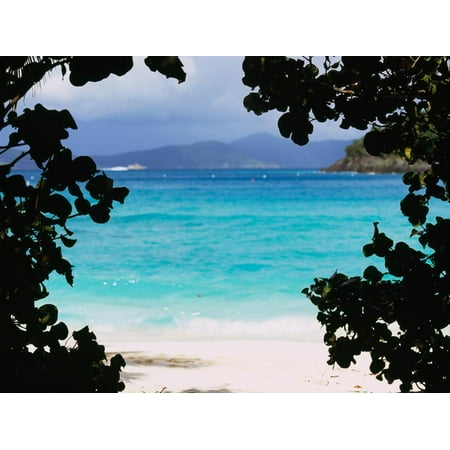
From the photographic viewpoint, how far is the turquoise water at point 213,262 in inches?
307

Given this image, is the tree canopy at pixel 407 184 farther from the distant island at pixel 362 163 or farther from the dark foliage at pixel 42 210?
the distant island at pixel 362 163

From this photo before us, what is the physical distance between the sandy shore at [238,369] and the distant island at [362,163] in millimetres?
44334

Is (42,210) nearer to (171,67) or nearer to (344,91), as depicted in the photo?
(171,67)

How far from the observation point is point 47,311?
1.76 metres

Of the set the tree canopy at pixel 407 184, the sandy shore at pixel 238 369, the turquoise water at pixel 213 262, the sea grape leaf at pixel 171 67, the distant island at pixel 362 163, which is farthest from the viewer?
the distant island at pixel 362 163

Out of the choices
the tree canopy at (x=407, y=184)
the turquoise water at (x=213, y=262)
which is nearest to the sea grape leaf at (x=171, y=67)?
the tree canopy at (x=407, y=184)

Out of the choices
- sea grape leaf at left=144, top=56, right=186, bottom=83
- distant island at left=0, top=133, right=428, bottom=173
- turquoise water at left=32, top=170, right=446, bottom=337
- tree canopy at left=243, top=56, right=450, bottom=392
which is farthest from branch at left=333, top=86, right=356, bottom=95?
distant island at left=0, top=133, right=428, bottom=173

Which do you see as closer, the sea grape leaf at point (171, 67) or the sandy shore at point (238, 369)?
the sea grape leaf at point (171, 67)

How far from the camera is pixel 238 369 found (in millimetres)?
4613

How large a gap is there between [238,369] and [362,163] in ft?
176

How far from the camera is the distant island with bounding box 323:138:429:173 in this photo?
49.8 meters

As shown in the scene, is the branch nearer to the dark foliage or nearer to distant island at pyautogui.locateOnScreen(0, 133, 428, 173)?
the dark foliage

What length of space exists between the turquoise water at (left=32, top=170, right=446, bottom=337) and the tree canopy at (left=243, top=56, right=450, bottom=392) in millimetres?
5075
